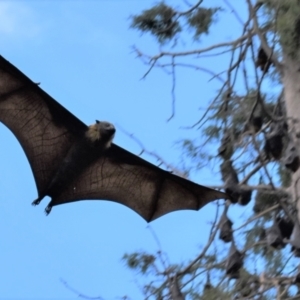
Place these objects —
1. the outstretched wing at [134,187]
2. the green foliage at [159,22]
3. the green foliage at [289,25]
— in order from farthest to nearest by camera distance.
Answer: the green foliage at [159,22]
the outstretched wing at [134,187]
the green foliage at [289,25]

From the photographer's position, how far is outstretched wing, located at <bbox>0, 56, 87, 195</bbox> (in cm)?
748

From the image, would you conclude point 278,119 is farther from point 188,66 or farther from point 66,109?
point 66,109

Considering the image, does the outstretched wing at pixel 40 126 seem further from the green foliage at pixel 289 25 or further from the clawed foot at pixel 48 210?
the green foliage at pixel 289 25

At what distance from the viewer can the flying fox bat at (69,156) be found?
24.4ft

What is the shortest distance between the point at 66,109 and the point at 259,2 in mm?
2105

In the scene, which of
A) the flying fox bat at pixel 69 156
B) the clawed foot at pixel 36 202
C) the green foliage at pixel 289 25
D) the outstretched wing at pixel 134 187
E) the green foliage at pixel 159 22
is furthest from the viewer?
the green foliage at pixel 159 22

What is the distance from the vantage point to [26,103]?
7.52m

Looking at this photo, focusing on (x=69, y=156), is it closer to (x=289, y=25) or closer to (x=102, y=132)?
(x=102, y=132)

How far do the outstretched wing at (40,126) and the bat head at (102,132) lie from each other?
140 millimetres

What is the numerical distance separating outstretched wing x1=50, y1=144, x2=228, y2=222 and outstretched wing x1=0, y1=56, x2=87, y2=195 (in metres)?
0.36

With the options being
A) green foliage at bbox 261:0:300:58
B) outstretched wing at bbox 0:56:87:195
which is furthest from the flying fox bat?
green foliage at bbox 261:0:300:58

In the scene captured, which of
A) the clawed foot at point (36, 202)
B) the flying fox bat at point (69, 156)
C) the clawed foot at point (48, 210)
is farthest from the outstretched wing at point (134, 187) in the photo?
the clawed foot at point (36, 202)

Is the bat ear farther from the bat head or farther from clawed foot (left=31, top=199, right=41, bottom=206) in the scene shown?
clawed foot (left=31, top=199, right=41, bottom=206)

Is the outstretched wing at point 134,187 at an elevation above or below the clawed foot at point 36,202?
above
